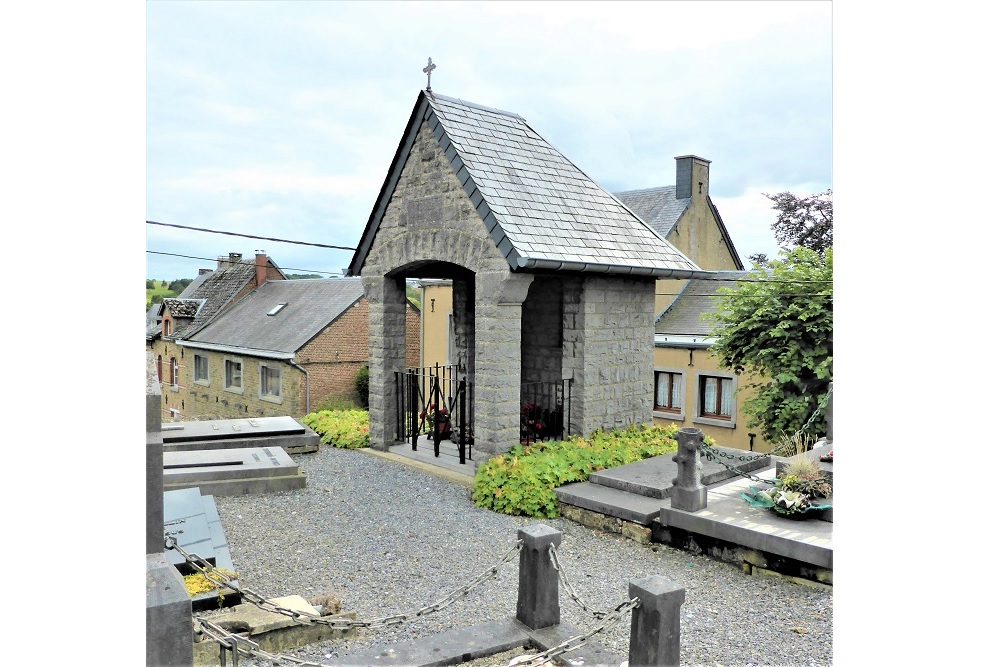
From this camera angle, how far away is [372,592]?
18.2ft

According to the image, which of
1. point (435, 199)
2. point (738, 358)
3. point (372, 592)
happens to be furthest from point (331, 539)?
point (738, 358)

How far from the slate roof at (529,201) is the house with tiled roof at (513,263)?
0.02 meters

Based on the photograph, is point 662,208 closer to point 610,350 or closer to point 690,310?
point 690,310

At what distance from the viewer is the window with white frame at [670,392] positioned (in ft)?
54.5

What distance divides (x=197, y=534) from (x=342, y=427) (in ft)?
18.4

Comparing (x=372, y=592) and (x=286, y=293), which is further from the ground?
(x=286, y=293)

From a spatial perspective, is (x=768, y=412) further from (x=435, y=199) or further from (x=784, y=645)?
(x=784, y=645)

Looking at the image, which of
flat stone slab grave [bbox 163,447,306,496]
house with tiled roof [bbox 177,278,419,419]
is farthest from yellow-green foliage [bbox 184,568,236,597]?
house with tiled roof [bbox 177,278,419,419]

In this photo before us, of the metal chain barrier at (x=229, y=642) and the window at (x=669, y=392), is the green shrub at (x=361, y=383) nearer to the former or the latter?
the window at (x=669, y=392)

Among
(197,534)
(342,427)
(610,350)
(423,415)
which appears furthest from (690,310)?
(197,534)

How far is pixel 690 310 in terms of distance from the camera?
691 inches

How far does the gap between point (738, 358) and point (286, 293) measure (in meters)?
16.9
